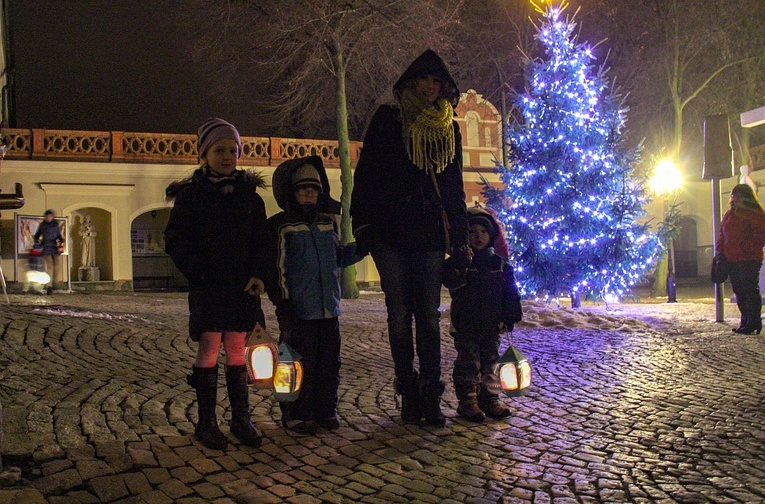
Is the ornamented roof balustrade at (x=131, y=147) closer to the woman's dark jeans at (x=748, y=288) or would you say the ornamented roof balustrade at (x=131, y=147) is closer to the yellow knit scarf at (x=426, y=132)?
the woman's dark jeans at (x=748, y=288)

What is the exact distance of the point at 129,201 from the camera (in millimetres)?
22375

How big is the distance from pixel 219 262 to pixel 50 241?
15083 millimetres

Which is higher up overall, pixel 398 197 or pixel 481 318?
pixel 398 197

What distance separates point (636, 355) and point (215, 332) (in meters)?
5.03

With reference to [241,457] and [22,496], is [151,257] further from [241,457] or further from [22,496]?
[22,496]

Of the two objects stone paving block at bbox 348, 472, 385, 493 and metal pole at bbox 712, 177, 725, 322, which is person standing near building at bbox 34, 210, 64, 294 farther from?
stone paving block at bbox 348, 472, 385, 493

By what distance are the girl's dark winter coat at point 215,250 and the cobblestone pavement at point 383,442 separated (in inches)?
28.1

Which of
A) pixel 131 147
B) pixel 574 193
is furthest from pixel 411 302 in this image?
pixel 131 147

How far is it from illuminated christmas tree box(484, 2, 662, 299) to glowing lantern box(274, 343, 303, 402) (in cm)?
854

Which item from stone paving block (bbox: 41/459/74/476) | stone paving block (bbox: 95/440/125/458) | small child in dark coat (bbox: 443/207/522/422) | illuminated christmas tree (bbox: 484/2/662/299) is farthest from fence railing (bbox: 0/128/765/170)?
stone paving block (bbox: 41/459/74/476)

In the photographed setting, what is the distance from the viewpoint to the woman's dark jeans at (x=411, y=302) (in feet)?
13.9

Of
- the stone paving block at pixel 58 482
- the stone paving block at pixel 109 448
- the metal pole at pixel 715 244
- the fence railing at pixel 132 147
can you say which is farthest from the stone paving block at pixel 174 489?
the fence railing at pixel 132 147

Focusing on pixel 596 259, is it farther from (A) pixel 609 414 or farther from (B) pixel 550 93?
(A) pixel 609 414

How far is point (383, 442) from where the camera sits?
12.8ft
